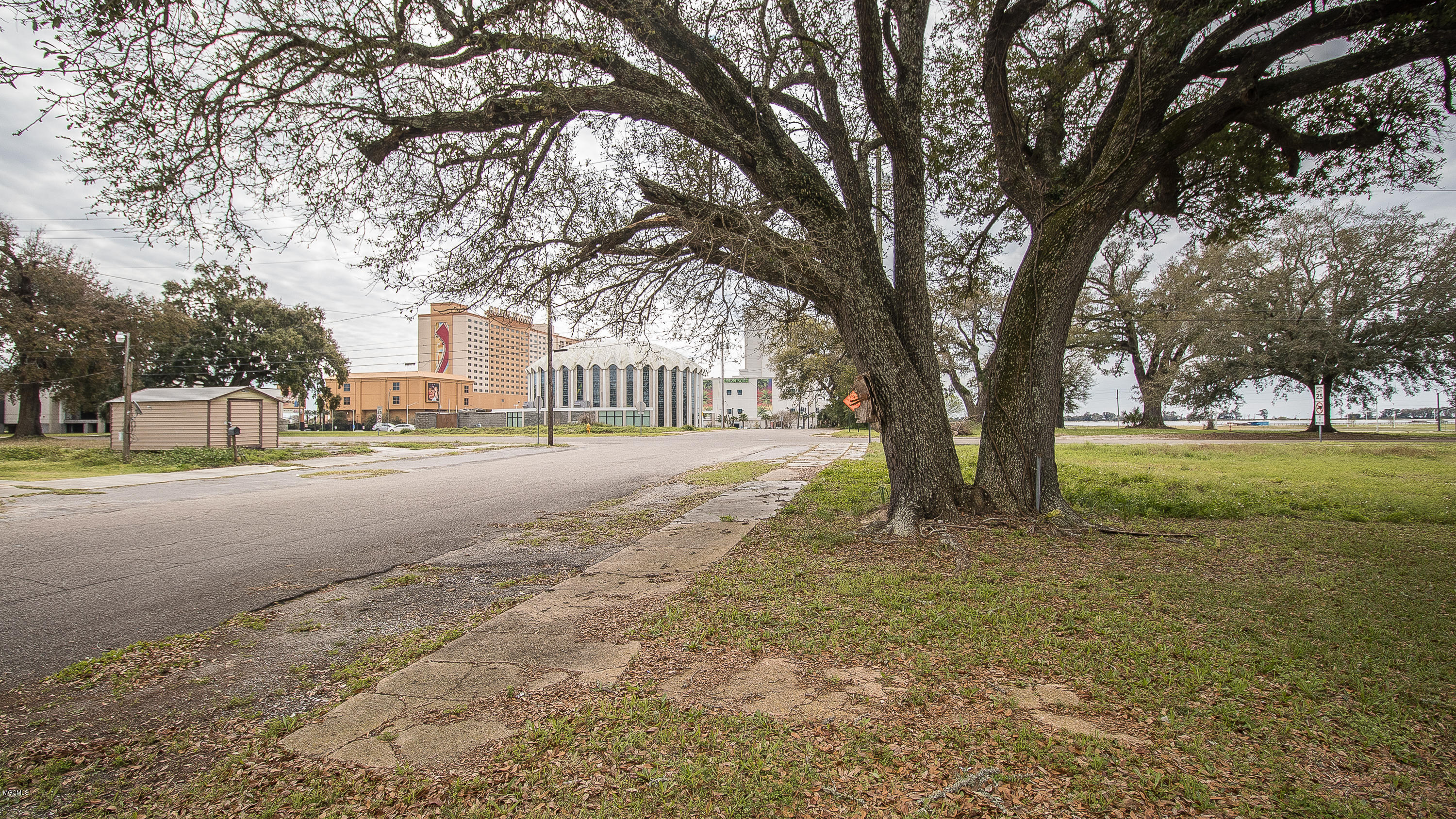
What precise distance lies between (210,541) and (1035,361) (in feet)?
31.6

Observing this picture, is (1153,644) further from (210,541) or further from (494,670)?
(210,541)

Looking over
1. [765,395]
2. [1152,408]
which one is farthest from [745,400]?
[1152,408]

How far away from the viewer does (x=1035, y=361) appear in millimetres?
6840

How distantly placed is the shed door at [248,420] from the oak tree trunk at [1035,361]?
2336cm

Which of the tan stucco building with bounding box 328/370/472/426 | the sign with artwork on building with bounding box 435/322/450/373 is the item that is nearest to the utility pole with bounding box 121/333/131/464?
the sign with artwork on building with bounding box 435/322/450/373

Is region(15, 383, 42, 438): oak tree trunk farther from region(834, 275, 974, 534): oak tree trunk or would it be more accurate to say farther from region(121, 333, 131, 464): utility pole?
region(834, 275, 974, 534): oak tree trunk

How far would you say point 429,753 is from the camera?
2.40m

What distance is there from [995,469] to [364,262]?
8151 mm

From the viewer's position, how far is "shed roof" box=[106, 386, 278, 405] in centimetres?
1939

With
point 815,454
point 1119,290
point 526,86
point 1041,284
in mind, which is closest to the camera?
point 526,86

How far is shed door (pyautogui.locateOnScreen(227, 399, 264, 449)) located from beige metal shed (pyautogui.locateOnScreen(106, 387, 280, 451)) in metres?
0.02

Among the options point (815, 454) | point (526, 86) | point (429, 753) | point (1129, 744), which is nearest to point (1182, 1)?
point (526, 86)

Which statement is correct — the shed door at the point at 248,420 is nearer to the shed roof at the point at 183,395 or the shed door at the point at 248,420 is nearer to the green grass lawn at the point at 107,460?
the shed roof at the point at 183,395

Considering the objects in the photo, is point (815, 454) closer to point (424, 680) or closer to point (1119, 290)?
point (424, 680)
